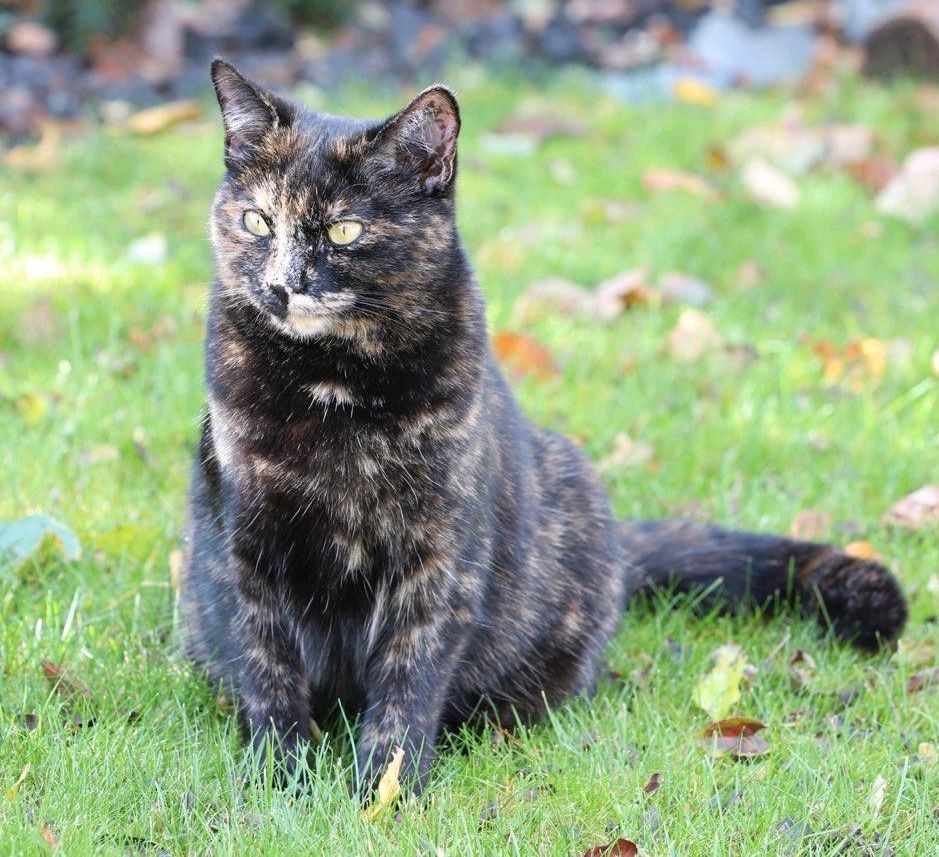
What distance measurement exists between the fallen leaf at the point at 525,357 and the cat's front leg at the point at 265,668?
2066mm

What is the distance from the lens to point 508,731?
3146 mm

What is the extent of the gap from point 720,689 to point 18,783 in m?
1.54

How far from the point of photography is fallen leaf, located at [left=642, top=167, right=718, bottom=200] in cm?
635

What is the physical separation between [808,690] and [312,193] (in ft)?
5.47

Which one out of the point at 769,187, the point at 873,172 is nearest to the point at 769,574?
the point at 769,187

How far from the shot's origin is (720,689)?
3123 millimetres

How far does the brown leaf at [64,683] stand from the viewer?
9.67ft

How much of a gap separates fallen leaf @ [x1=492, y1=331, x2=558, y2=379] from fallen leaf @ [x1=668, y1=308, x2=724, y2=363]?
19.7 inches

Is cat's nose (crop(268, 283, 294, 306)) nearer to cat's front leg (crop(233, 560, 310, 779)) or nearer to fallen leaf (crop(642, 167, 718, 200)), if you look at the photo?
cat's front leg (crop(233, 560, 310, 779))

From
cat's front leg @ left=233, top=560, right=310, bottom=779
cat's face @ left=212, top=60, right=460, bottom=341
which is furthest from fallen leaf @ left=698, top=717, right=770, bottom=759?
cat's face @ left=212, top=60, right=460, bottom=341

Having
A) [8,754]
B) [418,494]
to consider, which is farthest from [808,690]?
[8,754]

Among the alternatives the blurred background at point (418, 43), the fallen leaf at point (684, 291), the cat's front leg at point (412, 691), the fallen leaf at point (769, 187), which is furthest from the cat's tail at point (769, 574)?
the blurred background at point (418, 43)

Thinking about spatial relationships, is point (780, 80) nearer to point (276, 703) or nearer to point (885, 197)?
point (885, 197)

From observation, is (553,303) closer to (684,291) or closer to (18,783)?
(684,291)
